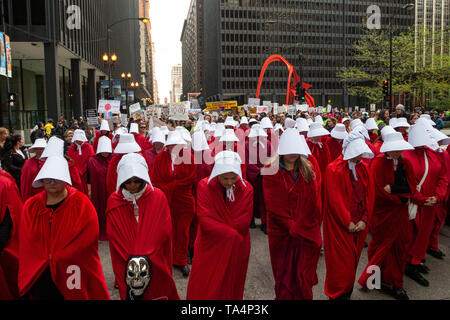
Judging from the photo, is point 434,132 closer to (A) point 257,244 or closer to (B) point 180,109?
(A) point 257,244

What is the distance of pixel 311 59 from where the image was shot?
106062mm

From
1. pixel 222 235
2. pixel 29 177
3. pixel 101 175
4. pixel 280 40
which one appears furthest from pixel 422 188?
pixel 280 40

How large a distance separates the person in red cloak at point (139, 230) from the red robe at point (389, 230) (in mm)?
2777

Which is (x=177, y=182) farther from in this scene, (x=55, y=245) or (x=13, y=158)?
(x=13, y=158)

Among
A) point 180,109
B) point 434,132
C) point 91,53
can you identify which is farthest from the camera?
point 91,53

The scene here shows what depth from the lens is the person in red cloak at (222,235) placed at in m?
4.07

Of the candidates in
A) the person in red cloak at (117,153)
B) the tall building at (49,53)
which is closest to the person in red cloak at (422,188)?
the person in red cloak at (117,153)

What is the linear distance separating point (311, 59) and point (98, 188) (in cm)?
10473

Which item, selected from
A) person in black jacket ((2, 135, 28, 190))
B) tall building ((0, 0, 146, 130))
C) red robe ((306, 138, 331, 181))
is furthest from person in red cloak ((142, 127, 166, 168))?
tall building ((0, 0, 146, 130))

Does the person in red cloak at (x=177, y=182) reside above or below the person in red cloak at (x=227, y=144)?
below

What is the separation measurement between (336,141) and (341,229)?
14.7 feet

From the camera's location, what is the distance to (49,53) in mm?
26797

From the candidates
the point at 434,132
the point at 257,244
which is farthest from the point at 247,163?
the point at 434,132

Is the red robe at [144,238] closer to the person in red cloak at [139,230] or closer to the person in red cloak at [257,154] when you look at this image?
the person in red cloak at [139,230]
